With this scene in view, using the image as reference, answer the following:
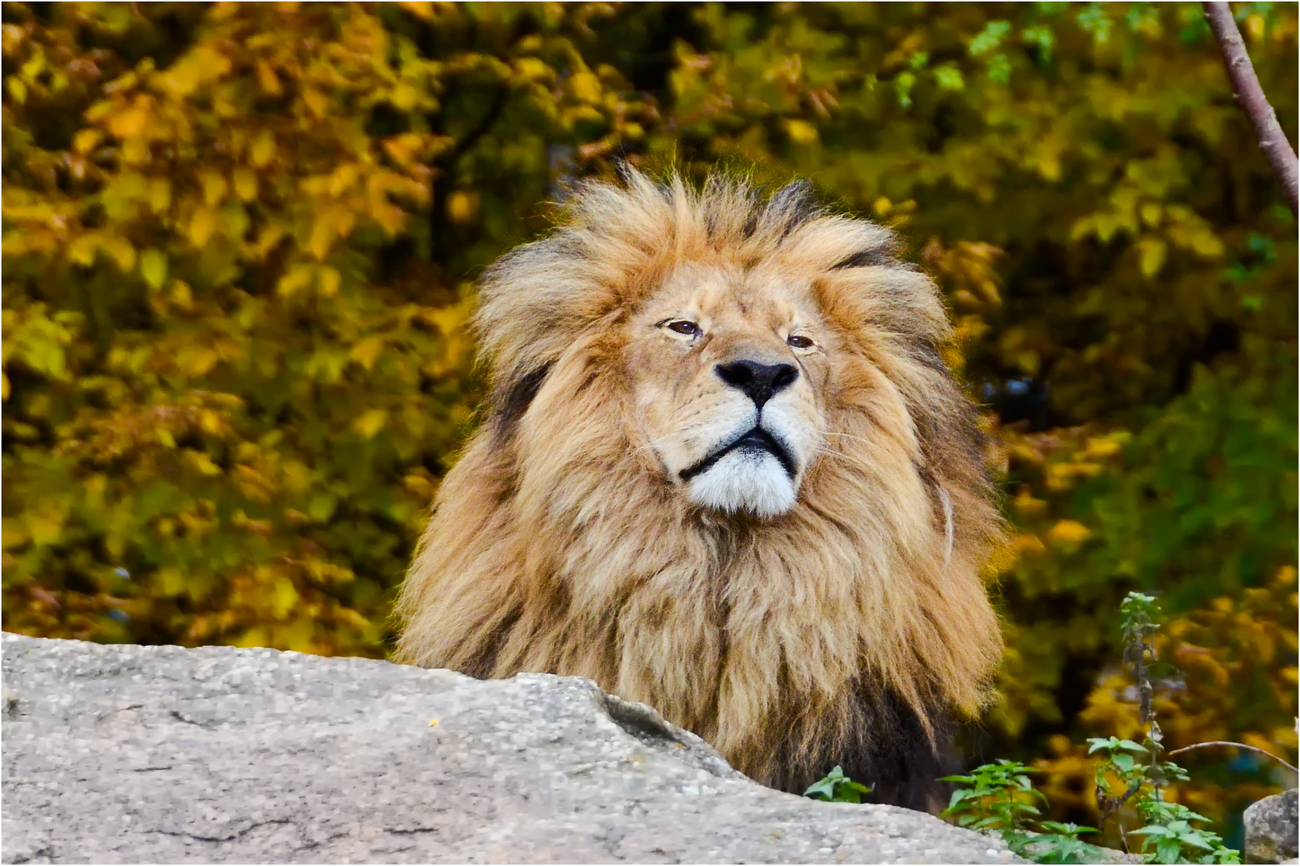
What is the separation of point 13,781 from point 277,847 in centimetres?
50

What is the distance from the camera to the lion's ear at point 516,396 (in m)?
3.91

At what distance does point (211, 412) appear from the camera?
4.64 meters

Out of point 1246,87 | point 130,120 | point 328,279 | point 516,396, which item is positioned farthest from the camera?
point 328,279

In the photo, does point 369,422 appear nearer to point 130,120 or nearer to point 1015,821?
point 130,120

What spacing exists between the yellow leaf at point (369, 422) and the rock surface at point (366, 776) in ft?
5.46

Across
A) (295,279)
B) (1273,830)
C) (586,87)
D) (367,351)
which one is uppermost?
(586,87)

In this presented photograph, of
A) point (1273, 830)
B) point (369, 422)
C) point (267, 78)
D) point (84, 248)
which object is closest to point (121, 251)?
point (84, 248)

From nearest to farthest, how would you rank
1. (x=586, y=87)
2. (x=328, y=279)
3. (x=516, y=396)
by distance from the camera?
(x=516, y=396) → (x=328, y=279) → (x=586, y=87)

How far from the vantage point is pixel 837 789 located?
3.32m

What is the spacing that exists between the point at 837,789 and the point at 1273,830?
818 mm

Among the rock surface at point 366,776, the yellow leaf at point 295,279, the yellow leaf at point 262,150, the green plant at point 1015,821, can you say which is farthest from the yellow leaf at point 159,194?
the green plant at point 1015,821

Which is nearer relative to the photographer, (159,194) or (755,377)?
(755,377)

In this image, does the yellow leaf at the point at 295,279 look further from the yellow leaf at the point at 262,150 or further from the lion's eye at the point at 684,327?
the lion's eye at the point at 684,327

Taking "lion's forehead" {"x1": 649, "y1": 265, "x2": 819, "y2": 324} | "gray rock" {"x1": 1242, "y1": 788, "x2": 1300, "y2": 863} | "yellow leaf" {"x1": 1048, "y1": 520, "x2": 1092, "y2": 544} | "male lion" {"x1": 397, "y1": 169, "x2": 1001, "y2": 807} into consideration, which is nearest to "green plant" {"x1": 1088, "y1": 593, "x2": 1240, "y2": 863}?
"gray rock" {"x1": 1242, "y1": 788, "x2": 1300, "y2": 863}
